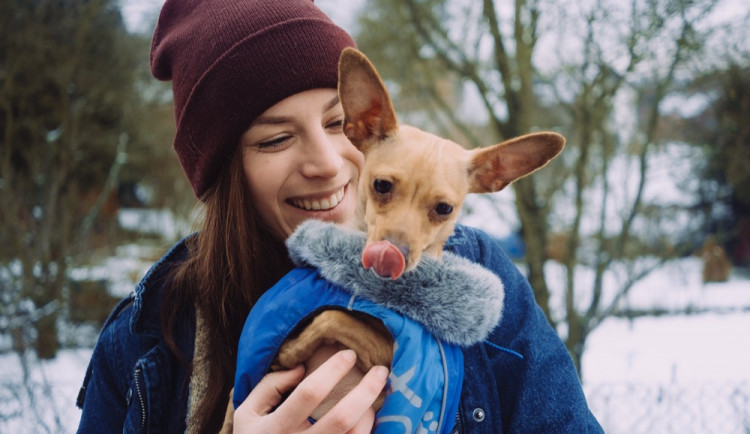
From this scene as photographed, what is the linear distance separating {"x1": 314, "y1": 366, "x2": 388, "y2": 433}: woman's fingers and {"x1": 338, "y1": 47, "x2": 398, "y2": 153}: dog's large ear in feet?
2.51

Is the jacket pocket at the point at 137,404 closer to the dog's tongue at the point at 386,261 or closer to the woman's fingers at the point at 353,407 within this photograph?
the woman's fingers at the point at 353,407

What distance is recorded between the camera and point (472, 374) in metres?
1.70

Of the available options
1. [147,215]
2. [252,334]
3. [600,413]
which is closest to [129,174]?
[147,215]

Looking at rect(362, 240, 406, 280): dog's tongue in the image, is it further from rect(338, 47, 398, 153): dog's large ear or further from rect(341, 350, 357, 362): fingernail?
rect(338, 47, 398, 153): dog's large ear

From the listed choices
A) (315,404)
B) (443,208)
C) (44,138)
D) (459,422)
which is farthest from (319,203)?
(44,138)

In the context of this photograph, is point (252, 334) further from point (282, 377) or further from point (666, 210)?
point (666, 210)

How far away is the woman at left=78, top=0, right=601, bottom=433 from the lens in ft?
5.64

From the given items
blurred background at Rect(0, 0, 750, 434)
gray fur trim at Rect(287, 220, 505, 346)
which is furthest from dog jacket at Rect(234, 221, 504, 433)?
blurred background at Rect(0, 0, 750, 434)

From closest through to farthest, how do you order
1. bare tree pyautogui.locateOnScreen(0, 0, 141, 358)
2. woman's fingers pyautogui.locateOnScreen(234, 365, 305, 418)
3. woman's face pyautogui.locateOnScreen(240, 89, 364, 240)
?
woman's fingers pyautogui.locateOnScreen(234, 365, 305, 418) → woman's face pyautogui.locateOnScreen(240, 89, 364, 240) → bare tree pyautogui.locateOnScreen(0, 0, 141, 358)

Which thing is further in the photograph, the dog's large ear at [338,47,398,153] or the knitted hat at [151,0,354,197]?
the knitted hat at [151,0,354,197]

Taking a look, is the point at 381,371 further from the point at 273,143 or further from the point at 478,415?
the point at 273,143

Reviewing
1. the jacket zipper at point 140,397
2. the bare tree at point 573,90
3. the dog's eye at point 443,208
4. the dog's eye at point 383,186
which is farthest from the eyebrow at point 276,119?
the bare tree at point 573,90

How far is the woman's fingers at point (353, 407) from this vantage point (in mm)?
1376

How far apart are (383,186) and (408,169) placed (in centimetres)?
9
